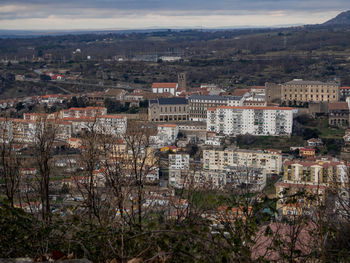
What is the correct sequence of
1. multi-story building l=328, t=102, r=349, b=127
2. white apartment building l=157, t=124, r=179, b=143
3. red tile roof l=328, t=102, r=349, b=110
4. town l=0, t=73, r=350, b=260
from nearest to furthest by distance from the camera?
town l=0, t=73, r=350, b=260 < white apartment building l=157, t=124, r=179, b=143 < multi-story building l=328, t=102, r=349, b=127 < red tile roof l=328, t=102, r=349, b=110

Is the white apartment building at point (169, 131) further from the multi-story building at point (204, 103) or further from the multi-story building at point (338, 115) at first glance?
the multi-story building at point (338, 115)

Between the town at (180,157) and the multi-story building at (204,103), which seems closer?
the town at (180,157)

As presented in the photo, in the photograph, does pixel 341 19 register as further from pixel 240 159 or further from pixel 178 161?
pixel 178 161

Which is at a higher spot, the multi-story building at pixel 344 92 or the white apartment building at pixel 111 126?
the white apartment building at pixel 111 126

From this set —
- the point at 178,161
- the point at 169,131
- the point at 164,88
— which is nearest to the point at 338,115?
the point at 169,131

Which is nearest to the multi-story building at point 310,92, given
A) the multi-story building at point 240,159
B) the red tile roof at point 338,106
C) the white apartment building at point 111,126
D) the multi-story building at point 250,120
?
the red tile roof at point 338,106

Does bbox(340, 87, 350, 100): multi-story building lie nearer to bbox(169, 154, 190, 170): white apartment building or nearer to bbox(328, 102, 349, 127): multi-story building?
bbox(328, 102, 349, 127): multi-story building

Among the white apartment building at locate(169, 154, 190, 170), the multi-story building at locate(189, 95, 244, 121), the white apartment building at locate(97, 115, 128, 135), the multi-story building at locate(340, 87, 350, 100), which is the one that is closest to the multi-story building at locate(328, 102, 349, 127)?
the multi-story building at locate(189, 95, 244, 121)
